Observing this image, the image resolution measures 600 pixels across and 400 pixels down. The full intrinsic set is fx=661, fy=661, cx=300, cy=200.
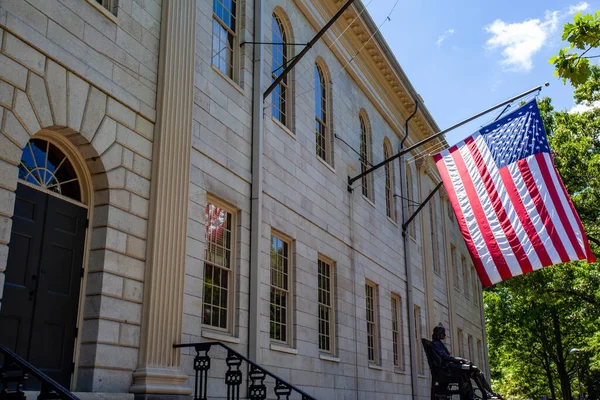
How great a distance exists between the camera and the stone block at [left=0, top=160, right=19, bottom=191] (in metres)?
6.87

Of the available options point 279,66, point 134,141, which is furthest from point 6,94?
point 279,66

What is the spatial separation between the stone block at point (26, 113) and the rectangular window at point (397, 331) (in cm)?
1357

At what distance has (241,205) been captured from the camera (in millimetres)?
11359

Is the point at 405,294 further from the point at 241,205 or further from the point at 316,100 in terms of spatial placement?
the point at 241,205

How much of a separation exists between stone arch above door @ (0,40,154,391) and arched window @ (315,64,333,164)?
7229 mm

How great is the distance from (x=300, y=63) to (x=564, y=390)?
3249 cm

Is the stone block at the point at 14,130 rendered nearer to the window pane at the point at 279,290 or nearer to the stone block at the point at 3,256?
the stone block at the point at 3,256

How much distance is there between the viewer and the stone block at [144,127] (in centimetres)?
901

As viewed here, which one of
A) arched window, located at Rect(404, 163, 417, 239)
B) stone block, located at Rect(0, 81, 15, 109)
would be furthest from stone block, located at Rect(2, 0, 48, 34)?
arched window, located at Rect(404, 163, 417, 239)

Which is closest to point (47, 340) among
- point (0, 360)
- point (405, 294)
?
point (0, 360)

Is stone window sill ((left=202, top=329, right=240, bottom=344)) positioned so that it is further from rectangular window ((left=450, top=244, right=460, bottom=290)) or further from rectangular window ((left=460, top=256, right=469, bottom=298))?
rectangular window ((left=460, top=256, right=469, bottom=298))

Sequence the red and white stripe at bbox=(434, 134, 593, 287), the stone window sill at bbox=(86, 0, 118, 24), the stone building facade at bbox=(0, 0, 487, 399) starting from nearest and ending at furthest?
the stone building facade at bbox=(0, 0, 487, 399) < the stone window sill at bbox=(86, 0, 118, 24) < the red and white stripe at bbox=(434, 134, 593, 287)

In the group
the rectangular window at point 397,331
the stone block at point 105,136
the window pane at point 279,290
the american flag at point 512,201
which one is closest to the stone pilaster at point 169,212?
the stone block at point 105,136

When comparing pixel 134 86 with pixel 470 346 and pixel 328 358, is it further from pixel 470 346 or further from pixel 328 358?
pixel 470 346
